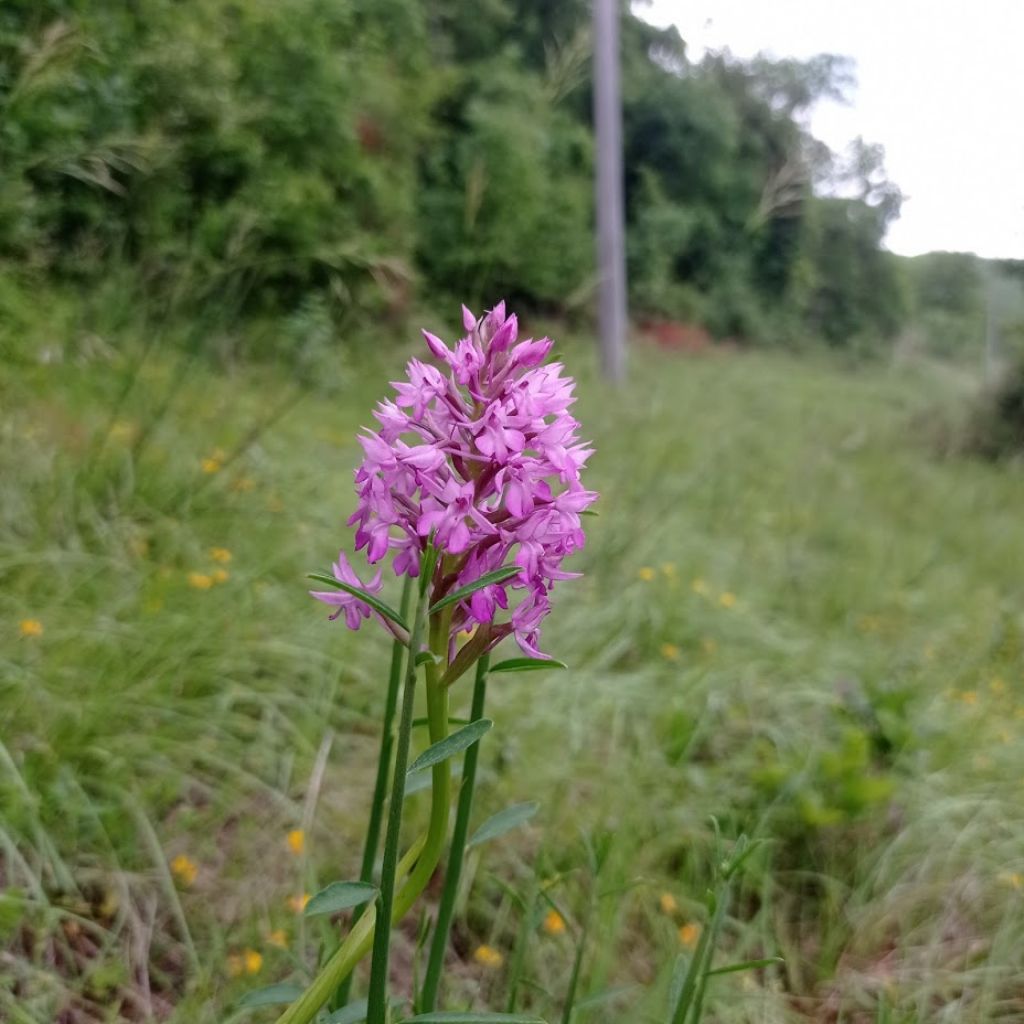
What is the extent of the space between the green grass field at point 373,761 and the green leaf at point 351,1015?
21 centimetres

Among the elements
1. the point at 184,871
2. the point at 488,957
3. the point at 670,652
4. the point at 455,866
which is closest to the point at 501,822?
the point at 455,866

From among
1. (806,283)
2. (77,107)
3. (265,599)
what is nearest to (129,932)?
(265,599)

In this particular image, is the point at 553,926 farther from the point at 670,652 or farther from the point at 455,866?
the point at 670,652

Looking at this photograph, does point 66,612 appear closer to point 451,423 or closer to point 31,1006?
point 31,1006

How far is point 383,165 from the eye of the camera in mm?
6934

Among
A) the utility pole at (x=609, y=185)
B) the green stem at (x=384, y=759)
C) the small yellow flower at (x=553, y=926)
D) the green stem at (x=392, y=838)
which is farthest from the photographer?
the utility pole at (x=609, y=185)

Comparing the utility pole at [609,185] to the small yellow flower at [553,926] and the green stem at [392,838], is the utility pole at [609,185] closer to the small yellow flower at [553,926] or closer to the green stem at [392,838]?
the small yellow flower at [553,926]

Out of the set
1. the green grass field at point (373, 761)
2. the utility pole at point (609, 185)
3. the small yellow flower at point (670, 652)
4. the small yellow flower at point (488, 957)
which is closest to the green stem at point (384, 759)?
the green grass field at point (373, 761)

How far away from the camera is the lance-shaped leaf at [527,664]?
76 cm

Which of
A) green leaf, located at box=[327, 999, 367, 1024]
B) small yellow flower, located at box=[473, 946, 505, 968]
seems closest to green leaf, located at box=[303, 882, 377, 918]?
green leaf, located at box=[327, 999, 367, 1024]

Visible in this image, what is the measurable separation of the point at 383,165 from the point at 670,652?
5.42 metres

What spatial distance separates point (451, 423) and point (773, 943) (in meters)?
1.46

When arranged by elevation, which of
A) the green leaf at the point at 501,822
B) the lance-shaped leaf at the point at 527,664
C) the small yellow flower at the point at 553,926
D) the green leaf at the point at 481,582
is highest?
the green leaf at the point at 481,582

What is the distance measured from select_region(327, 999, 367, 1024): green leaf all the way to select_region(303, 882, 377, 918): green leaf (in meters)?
0.13
